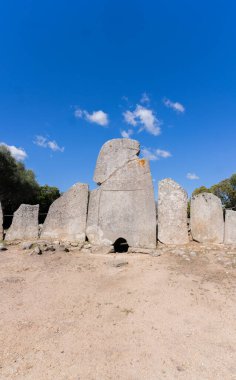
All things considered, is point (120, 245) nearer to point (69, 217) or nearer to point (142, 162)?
point (69, 217)

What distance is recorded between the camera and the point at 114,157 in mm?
8609

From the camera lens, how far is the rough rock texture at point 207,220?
26.3 feet

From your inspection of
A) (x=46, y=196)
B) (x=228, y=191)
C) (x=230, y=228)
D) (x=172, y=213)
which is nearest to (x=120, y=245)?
(x=172, y=213)

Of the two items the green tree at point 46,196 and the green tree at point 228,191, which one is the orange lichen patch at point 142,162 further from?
the green tree at point 46,196

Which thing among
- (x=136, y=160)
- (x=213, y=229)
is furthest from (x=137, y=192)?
(x=213, y=229)

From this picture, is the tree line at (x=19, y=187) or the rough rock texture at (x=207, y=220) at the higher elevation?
the tree line at (x=19, y=187)

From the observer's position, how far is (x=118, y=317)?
4.35m

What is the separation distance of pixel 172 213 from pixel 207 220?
948mm

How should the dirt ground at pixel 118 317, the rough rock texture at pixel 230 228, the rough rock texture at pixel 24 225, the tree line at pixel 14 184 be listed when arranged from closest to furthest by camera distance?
1. the dirt ground at pixel 118 317
2. the rough rock texture at pixel 230 228
3. the rough rock texture at pixel 24 225
4. the tree line at pixel 14 184

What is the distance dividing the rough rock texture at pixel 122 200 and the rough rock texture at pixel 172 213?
1.04ft

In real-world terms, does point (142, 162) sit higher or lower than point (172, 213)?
higher

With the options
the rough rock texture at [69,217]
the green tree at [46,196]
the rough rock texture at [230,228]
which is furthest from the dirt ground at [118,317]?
the green tree at [46,196]

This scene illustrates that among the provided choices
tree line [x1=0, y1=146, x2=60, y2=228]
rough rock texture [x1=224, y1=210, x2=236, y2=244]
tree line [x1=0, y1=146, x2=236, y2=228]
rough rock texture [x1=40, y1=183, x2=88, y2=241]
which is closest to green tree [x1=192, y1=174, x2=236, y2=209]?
tree line [x1=0, y1=146, x2=236, y2=228]

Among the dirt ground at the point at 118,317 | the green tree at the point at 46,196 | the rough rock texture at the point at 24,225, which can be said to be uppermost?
the green tree at the point at 46,196
